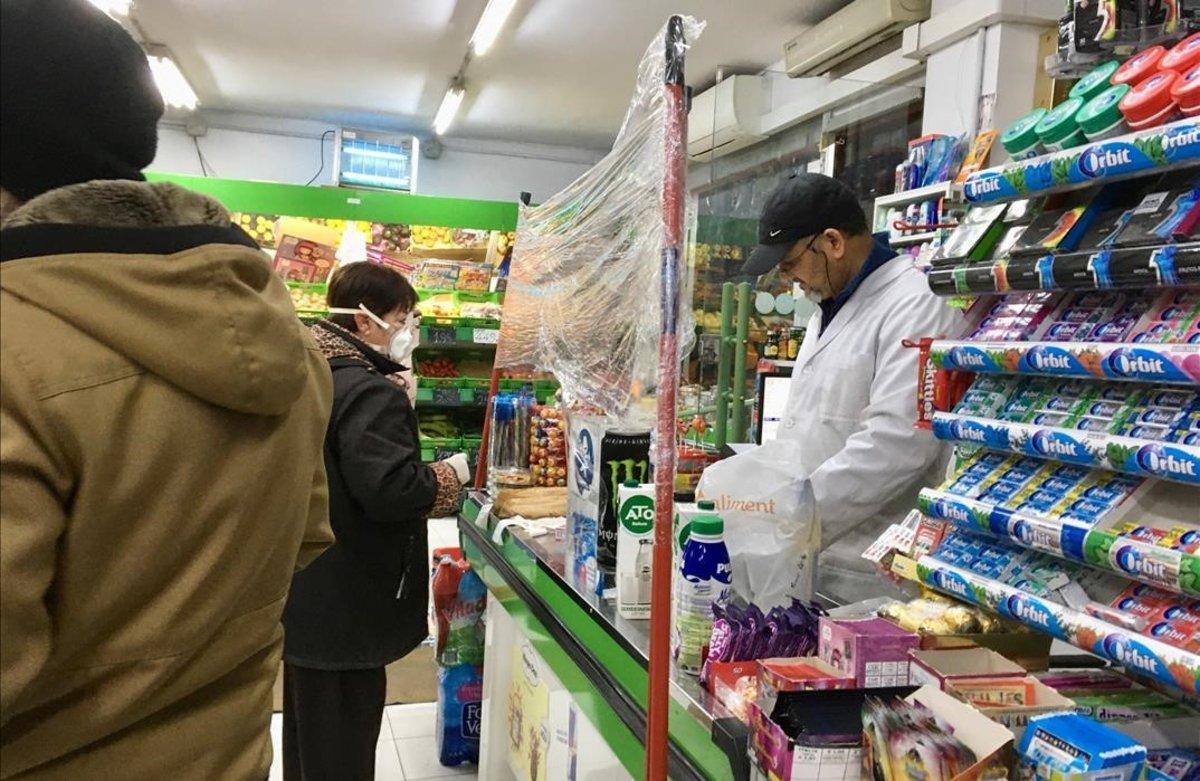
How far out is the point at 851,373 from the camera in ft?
8.23

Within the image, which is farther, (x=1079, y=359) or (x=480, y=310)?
(x=480, y=310)

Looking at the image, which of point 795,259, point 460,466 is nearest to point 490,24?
point 460,466

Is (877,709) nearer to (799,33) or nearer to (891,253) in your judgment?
(891,253)

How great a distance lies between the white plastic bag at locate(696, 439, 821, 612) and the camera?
1743 mm

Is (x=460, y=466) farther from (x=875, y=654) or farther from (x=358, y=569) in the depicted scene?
(x=875, y=654)

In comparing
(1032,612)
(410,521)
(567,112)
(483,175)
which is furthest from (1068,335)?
(483,175)

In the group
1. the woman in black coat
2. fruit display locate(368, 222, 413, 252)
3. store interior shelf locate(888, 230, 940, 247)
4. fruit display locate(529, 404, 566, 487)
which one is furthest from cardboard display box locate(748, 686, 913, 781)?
fruit display locate(368, 222, 413, 252)

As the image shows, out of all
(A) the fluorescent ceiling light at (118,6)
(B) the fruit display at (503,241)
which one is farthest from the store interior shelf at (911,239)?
(A) the fluorescent ceiling light at (118,6)

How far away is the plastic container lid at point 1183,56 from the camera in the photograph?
1261 mm

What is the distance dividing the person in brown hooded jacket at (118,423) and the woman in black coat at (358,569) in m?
1.38

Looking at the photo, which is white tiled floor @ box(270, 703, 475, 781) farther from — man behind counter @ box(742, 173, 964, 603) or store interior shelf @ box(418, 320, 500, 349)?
store interior shelf @ box(418, 320, 500, 349)

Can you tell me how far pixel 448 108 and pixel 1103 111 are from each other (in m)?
8.47

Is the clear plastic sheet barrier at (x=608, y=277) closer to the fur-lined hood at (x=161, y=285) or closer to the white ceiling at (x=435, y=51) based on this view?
the fur-lined hood at (x=161, y=285)

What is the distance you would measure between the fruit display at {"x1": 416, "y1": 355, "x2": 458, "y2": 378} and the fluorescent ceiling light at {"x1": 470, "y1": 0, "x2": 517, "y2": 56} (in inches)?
99.5
